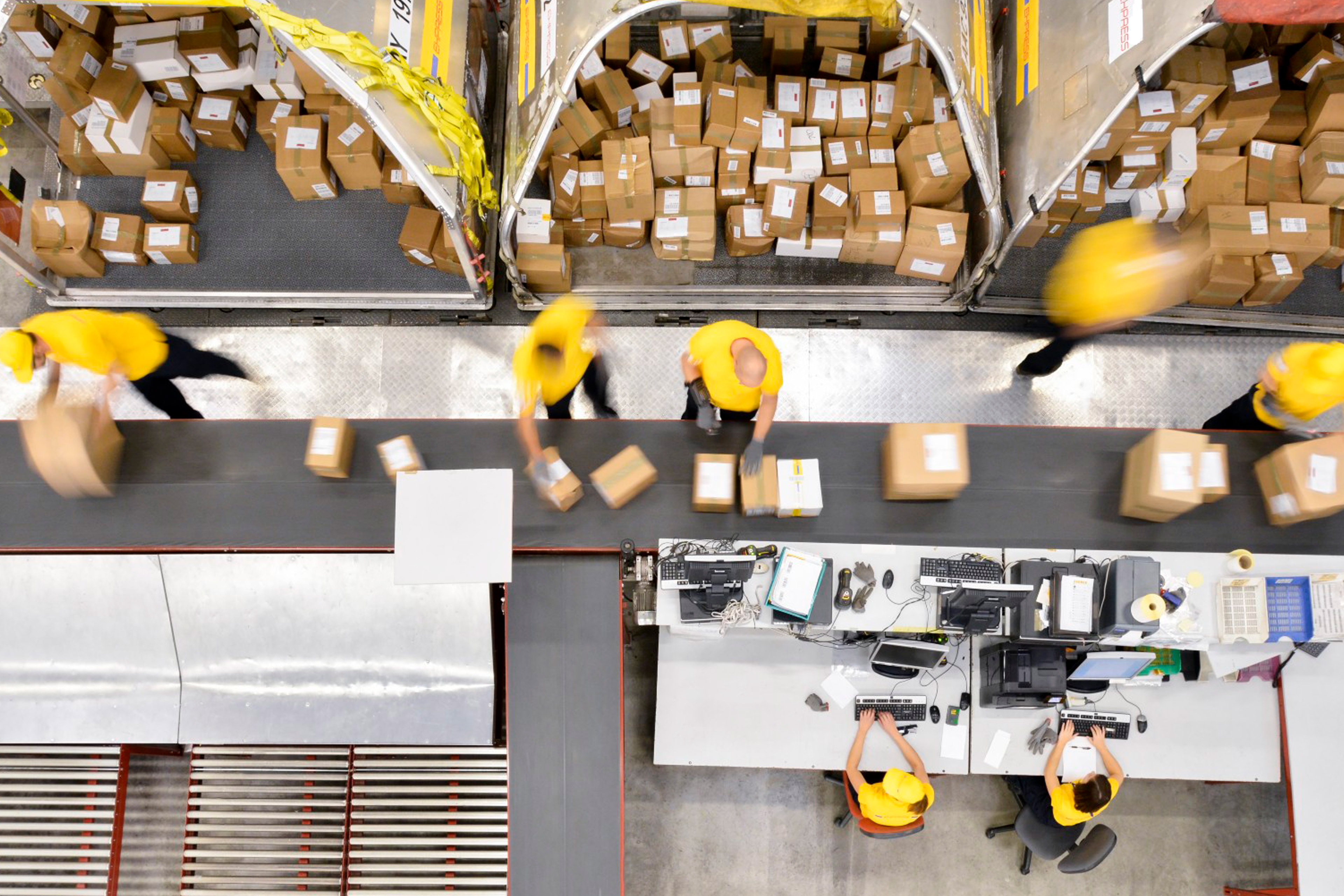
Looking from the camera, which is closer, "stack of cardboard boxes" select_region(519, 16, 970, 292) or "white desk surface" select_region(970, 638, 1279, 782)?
"white desk surface" select_region(970, 638, 1279, 782)

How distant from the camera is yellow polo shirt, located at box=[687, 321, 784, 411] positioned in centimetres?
448

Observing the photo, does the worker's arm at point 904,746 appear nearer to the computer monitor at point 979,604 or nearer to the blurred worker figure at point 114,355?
the computer monitor at point 979,604

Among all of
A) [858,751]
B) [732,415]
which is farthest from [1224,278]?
[858,751]

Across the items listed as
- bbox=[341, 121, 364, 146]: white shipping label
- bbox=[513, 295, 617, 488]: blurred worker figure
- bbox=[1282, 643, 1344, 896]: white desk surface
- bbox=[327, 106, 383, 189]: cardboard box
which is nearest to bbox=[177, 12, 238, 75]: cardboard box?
bbox=[327, 106, 383, 189]: cardboard box

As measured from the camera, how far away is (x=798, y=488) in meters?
4.50

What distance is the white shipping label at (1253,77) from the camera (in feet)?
17.5

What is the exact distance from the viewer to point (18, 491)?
4711mm

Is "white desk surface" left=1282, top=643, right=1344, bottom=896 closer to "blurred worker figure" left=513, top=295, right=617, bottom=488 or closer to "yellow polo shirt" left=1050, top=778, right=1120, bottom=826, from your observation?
"yellow polo shirt" left=1050, top=778, right=1120, bottom=826

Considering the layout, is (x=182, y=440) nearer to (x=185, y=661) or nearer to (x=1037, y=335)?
(x=185, y=661)

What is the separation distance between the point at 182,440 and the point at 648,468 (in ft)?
8.94

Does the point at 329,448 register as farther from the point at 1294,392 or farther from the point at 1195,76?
the point at 1195,76

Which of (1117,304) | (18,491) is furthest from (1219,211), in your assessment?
(18,491)

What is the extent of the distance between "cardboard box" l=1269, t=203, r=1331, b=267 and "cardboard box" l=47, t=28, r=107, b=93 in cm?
798

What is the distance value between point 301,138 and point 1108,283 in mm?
5274
